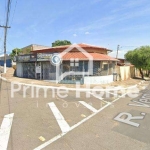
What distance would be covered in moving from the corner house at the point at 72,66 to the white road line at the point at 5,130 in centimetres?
1075

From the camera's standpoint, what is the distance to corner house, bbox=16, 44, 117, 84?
56.0 ft

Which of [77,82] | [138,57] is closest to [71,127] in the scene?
[77,82]

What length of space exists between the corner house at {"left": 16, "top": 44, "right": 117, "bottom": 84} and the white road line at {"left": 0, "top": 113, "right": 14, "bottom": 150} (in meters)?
10.8

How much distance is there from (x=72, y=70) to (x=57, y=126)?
11.7m

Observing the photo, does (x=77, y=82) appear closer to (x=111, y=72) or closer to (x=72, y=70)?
(x=72, y=70)

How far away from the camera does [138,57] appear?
893 inches

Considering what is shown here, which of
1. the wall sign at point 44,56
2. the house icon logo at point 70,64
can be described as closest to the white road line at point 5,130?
the house icon logo at point 70,64

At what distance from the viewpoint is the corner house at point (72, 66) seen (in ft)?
56.0

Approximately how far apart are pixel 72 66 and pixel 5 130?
12.5 m

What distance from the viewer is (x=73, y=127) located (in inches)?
227

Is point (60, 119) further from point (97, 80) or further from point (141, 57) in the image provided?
point (141, 57)

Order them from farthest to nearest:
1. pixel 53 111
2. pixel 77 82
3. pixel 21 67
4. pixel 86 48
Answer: pixel 21 67, pixel 86 48, pixel 77 82, pixel 53 111

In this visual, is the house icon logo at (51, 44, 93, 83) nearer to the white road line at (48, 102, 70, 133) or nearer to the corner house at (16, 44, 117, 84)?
the corner house at (16, 44, 117, 84)

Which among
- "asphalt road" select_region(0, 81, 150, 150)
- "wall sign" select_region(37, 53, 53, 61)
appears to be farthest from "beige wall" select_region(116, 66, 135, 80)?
"asphalt road" select_region(0, 81, 150, 150)
